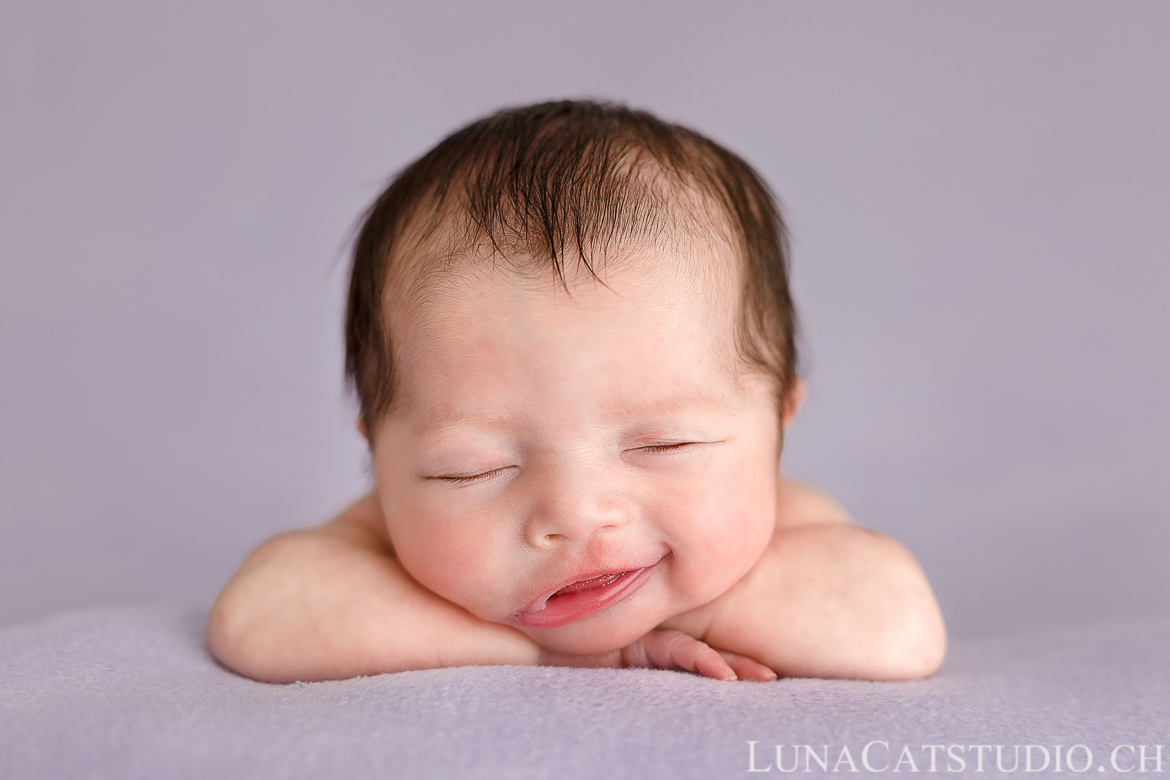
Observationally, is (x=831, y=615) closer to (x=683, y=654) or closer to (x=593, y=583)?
(x=683, y=654)

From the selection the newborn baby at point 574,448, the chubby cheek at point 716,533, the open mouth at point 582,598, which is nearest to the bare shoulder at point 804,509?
the newborn baby at point 574,448

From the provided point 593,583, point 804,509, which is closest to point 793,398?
point 804,509

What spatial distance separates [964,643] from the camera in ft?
5.92

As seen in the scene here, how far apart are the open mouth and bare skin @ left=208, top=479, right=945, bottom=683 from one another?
0.28 ft

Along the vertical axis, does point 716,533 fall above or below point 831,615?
above

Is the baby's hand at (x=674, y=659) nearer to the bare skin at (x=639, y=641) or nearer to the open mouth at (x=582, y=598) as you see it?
the bare skin at (x=639, y=641)

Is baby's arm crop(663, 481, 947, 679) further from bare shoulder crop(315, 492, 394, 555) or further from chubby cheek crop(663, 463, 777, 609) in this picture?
bare shoulder crop(315, 492, 394, 555)

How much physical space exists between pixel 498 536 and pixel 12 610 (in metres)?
1.41

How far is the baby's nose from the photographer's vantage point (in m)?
1.22

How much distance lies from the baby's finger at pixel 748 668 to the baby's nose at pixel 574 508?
28 cm

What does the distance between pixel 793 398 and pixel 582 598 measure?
47 cm

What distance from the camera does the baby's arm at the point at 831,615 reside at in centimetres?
136

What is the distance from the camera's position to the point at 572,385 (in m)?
1.22

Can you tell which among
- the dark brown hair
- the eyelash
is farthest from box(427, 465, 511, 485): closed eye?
the dark brown hair
